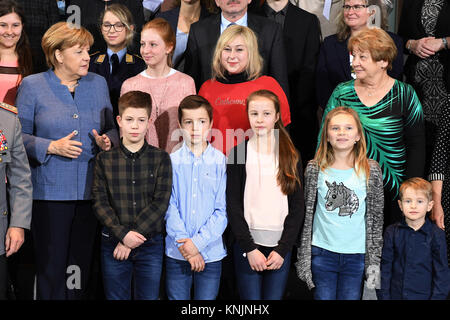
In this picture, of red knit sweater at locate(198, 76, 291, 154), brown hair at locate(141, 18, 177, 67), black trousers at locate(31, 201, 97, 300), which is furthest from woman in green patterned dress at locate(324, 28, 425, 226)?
black trousers at locate(31, 201, 97, 300)

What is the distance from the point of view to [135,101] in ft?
11.0

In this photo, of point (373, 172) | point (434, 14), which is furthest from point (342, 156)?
point (434, 14)

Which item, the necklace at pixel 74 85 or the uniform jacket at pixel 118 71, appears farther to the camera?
the uniform jacket at pixel 118 71

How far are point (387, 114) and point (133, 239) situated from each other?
1633 mm

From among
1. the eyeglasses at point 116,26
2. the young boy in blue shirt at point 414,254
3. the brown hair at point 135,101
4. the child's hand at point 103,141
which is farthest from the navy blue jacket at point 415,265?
the eyeglasses at point 116,26

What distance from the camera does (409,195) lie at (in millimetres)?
3346

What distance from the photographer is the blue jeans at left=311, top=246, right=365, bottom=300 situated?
132 inches

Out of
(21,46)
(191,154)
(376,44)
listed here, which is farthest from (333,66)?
(21,46)

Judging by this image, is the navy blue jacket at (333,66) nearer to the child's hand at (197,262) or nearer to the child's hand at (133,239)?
the child's hand at (197,262)

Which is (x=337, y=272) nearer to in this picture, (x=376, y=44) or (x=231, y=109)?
(x=231, y=109)

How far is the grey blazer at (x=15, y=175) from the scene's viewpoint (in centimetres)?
310

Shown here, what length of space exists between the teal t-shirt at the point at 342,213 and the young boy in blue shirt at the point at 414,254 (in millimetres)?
175

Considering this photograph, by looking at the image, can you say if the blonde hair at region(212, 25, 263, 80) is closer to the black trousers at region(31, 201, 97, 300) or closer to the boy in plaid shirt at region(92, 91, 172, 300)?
the boy in plaid shirt at region(92, 91, 172, 300)
